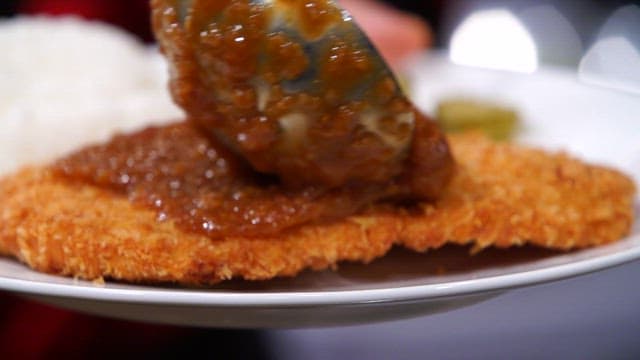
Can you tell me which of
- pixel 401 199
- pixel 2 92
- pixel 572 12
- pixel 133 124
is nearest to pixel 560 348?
pixel 401 199

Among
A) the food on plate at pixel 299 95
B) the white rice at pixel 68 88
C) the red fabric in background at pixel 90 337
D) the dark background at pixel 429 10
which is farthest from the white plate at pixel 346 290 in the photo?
the dark background at pixel 429 10

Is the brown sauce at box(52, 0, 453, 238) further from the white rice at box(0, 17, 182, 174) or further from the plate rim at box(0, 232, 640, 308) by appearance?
the white rice at box(0, 17, 182, 174)

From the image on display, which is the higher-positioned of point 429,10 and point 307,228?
point 307,228

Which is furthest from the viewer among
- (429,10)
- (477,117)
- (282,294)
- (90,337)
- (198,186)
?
(429,10)

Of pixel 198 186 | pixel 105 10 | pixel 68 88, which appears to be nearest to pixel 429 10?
pixel 105 10

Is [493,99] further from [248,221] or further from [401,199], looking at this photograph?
[248,221]

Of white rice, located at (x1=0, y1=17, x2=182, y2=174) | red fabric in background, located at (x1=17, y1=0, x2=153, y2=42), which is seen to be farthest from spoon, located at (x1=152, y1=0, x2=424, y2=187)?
red fabric in background, located at (x1=17, y1=0, x2=153, y2=42)

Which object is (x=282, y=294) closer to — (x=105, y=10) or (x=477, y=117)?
(x=477, y=117)
